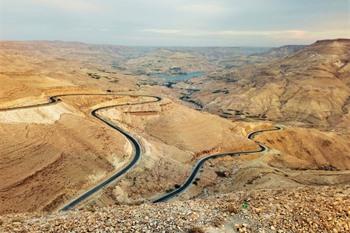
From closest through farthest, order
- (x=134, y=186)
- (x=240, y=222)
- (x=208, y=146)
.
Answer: (x=240, y=222) → (x=134, y=186) → (x=208, y=146)

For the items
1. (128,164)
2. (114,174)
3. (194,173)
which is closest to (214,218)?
(114,174)

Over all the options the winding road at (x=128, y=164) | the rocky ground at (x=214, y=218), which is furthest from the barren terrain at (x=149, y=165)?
the winding road at (x=128, y=164)

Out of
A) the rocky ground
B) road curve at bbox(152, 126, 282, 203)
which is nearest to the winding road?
road curve at bbox(152, 126, 282, 203)

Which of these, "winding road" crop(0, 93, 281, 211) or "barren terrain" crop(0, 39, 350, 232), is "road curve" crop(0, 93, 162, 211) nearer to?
"winding road" crop(0, 93, 281, 211)

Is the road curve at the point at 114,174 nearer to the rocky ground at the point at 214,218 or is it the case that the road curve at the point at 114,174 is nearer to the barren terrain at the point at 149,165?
the barren terrain at the point at 149,165

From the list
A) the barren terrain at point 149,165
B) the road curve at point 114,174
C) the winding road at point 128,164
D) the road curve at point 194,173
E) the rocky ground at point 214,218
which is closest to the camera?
the rocky ground at point 214,218

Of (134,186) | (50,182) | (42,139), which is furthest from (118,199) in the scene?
(42,139)

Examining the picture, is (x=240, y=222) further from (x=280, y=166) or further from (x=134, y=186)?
(x=280, y=166)

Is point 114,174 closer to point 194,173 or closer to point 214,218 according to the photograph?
point 194,173
